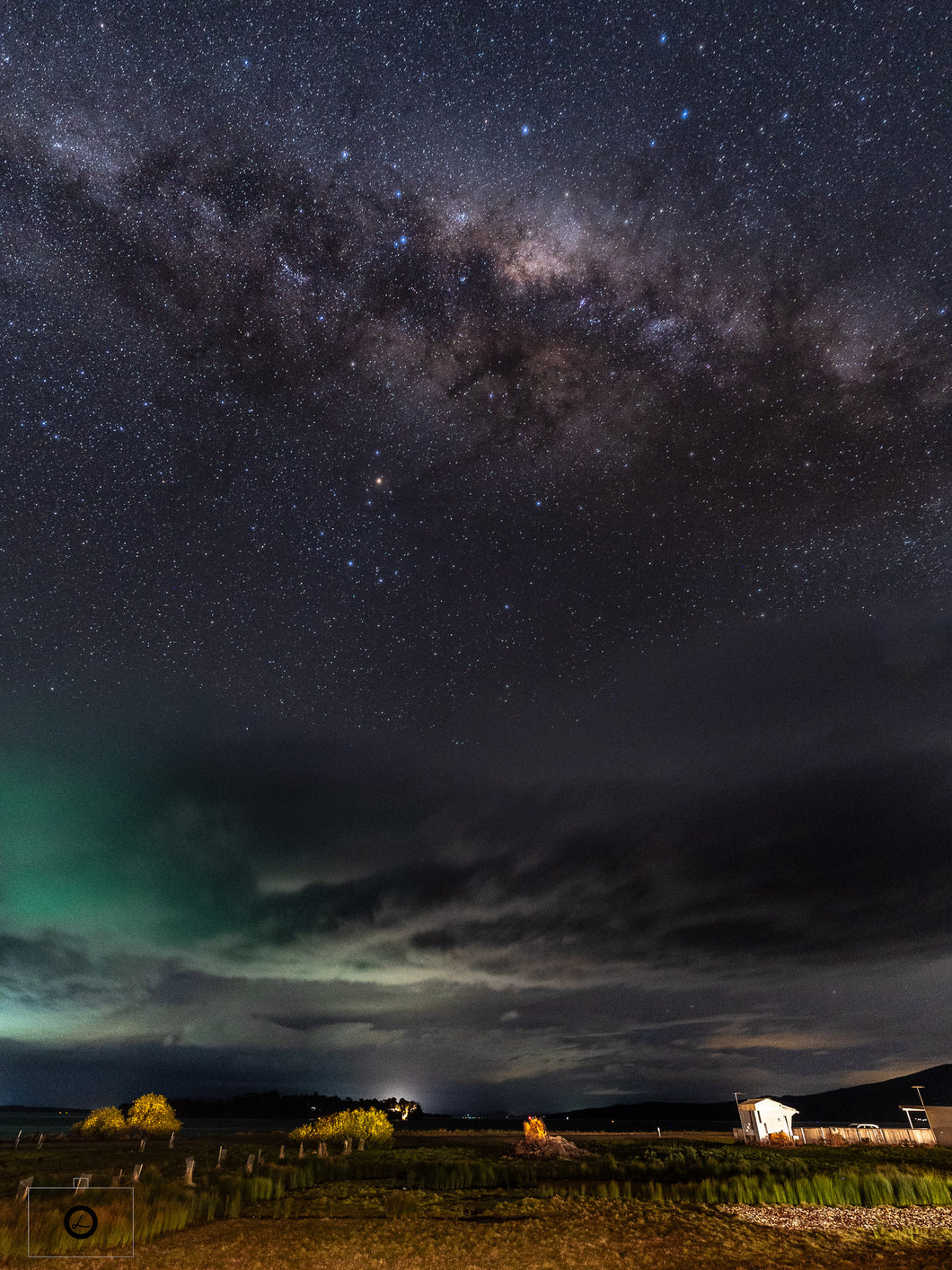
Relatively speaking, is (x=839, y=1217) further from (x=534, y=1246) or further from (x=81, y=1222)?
(x=81, y=1222)

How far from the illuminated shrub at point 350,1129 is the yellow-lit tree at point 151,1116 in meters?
15.7

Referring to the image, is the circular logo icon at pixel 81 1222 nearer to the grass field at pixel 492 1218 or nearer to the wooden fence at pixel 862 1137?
the grass field at pixel 492 1218

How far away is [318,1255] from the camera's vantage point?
→ 1533cm

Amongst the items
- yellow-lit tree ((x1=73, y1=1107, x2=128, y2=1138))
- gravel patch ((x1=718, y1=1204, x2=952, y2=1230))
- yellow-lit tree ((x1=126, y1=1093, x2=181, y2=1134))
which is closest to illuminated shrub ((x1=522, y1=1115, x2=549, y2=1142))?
gravel patch ((x1=718, y1=1204, x2=952, y2=1230))

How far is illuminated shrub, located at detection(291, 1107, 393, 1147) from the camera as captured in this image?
49.5 metres

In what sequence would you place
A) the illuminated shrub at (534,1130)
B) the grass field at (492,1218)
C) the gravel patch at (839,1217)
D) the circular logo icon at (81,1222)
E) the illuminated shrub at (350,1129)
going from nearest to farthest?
the grass field at (492,1218), the circular logo icon at (81,1222), the gravel patch at (839,1217), the illuminated shrub at (534,1130), the illuminated shrub at (350,1129)

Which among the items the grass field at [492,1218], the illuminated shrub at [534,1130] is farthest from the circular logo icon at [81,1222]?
the illuminated shrub at [534,1130]

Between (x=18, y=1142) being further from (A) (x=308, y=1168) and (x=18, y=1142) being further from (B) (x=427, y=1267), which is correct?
(B) (x=427, y=1267)

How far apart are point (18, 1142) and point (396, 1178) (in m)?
43.5

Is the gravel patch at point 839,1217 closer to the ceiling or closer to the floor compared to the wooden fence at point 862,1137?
closer to the ceiling

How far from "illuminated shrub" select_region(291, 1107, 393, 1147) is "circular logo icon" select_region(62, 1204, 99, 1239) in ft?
128

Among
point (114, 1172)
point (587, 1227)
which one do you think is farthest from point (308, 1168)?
point (587, 1227)

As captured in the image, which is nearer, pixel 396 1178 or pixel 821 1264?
pixel 821 1264

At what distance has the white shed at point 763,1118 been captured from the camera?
52312mm
